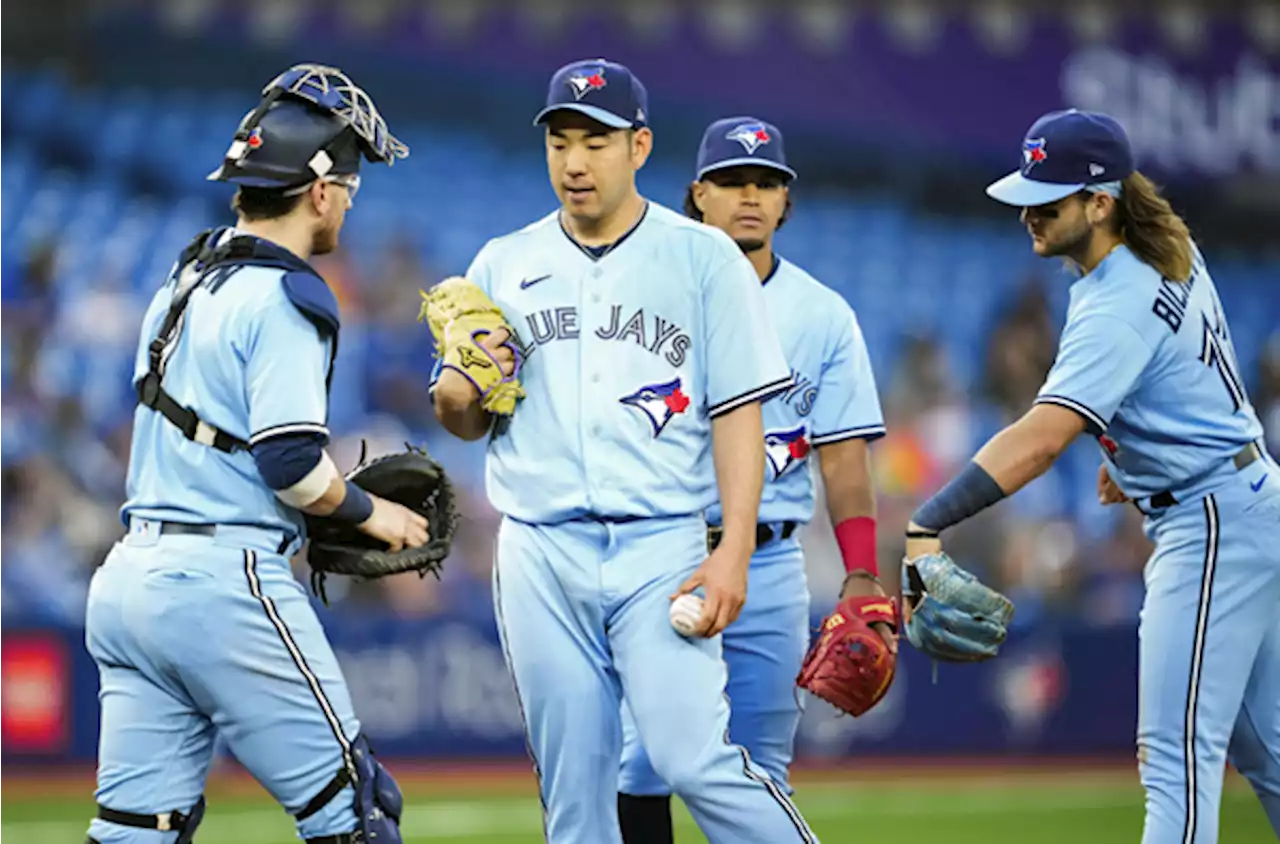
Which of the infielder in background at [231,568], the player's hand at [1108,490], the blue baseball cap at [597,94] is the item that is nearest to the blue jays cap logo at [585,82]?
the blue baseball cap at [597,94]

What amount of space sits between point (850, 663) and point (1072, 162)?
150cm

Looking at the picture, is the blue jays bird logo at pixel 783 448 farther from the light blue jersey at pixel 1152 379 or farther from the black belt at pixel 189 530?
the black belt at pixel 189 530

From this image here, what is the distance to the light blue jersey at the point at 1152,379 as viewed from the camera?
178 inches

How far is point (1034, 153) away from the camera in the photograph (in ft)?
15.6

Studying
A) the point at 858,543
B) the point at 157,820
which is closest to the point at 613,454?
the point at 858,543

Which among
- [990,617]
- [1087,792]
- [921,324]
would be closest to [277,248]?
[990,617]

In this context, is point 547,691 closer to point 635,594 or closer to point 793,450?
point 635,594

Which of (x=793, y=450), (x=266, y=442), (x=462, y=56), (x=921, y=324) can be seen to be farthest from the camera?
(x=462, y=56)

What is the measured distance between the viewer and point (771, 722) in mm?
4945

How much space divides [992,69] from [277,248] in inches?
539

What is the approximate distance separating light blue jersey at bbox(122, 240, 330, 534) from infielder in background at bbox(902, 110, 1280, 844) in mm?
1742

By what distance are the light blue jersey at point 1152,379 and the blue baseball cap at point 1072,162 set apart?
0.71ft

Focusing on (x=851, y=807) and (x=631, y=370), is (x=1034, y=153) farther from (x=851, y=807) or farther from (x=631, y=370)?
(x=851, y=807)

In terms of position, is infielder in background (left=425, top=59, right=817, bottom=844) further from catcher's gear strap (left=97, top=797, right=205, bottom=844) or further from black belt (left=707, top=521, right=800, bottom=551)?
catcher's gear strap (left=97, top=797, right=205, bottom=844)
